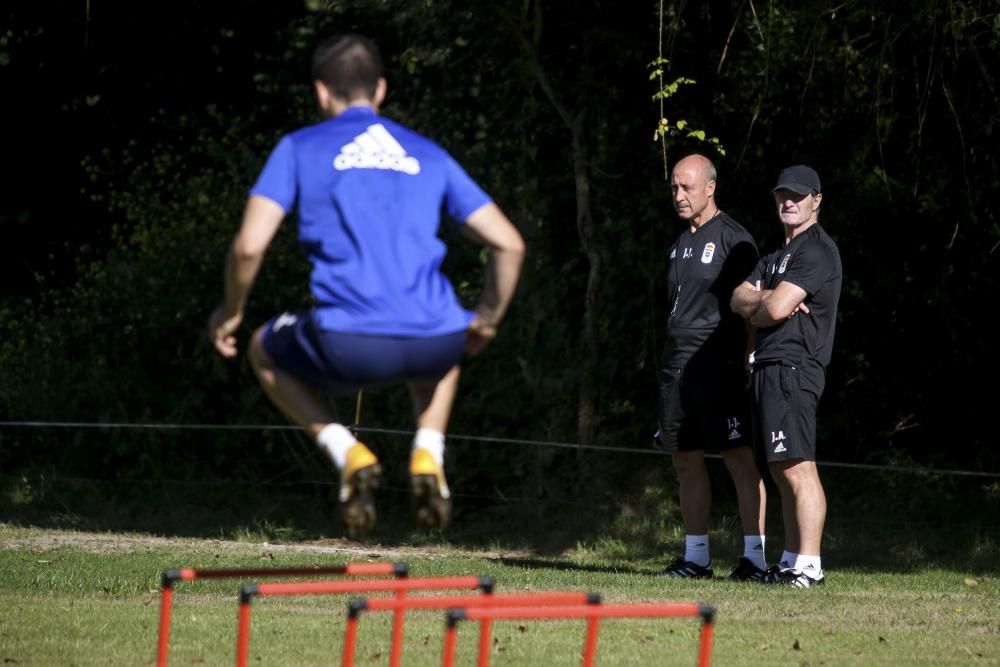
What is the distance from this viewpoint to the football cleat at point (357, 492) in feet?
17.0

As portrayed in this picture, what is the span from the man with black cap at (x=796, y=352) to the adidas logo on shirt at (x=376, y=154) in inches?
159

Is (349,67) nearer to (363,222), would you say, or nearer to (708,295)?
(363,222)

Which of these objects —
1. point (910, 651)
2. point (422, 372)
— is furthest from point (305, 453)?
point (422, 372)

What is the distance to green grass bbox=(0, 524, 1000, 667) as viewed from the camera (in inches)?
277

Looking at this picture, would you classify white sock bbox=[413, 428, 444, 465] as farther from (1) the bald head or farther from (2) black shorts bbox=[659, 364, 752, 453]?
(1) the bald head

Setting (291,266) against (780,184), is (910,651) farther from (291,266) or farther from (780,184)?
(291,266)

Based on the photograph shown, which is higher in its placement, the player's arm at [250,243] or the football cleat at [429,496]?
the player's arm at [250,243]

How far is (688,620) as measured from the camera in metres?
8.32

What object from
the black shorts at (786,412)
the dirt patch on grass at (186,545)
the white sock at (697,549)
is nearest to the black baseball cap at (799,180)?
the black shorts at (786,412)

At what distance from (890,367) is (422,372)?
8143mm

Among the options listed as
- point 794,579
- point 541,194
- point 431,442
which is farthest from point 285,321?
point 541,194

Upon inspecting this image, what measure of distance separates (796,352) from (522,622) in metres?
2.23

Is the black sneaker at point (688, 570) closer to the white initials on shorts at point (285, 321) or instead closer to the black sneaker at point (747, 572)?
the black sneaker at point (747, 572)

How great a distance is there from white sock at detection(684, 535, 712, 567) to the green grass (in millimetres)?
340
